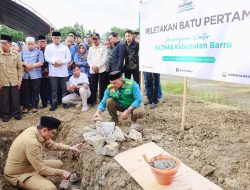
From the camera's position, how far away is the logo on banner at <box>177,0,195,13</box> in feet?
14.8

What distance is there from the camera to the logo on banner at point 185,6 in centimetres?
452

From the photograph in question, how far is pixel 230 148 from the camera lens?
4340 millimetres

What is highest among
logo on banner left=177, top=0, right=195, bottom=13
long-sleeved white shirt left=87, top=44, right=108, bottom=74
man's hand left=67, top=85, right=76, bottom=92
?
logo on banner left=177, top=0, right=195, bottom=13

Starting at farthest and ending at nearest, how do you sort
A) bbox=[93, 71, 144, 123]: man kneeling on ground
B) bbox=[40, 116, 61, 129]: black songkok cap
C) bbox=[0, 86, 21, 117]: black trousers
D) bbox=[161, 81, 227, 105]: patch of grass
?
1. bbox=[161, 81, 227, 105]: patch of grass
2. bbox=[0, 86, 21, 117]: black trousers
3. bbox=[93, 71, 144, 123]: man kneeling on ground
4. bbox=[40, 116, 61, 129]: black songkok cap

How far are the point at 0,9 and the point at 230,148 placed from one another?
17.0 metres

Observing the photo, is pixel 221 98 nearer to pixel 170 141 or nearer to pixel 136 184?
pixel 170 141

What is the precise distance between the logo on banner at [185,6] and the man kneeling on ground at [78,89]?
11.7 ft

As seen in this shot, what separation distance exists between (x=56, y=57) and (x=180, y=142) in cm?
424

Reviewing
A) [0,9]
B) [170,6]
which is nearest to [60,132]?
[170,6]

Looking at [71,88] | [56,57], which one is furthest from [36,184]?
[56,57]

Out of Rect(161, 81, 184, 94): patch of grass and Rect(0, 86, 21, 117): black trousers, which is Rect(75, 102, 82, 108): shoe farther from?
Rect(161, 81, 184, 94): patch of grass

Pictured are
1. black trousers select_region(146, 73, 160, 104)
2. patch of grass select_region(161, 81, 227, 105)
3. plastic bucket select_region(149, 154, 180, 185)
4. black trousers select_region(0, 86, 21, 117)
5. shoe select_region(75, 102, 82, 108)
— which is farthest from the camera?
patch of grass select_region(161, 81, 227, 105)

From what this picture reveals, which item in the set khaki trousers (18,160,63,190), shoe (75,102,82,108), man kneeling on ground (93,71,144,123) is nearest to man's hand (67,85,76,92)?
shoe (75,102,82,108)

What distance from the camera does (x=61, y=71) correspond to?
7.32 meters
